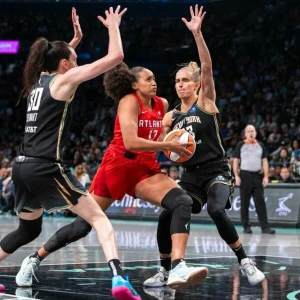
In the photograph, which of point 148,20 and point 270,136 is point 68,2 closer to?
point 148,20

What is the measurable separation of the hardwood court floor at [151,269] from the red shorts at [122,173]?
2.92 feet

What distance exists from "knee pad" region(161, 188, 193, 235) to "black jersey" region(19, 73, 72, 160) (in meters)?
1.11

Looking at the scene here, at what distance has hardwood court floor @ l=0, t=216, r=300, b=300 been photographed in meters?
6.54

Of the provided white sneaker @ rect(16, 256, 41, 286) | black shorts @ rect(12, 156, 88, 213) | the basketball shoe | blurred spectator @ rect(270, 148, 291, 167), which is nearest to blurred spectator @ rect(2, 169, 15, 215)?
blurred spectator @ rect(270, 148, 291, 167)

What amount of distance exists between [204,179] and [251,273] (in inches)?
42.1

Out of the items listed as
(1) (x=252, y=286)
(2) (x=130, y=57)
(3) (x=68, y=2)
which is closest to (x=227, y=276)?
(1) (x=252, y=286)

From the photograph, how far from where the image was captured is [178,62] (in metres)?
30.6

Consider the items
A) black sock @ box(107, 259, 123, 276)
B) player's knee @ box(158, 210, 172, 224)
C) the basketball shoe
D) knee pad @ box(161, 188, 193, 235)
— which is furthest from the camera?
player's knee @ box(158, 210, 172, 224)

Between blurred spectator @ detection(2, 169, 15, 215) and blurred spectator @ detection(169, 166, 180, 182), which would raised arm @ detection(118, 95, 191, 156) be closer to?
blurred spectator @ detection(169, 166, 180, 182)

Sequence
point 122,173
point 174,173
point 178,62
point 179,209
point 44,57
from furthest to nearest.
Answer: point 178,62, point 174,173, point 122,173, point 179,209, point 44,57

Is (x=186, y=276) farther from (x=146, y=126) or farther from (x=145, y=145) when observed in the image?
(x=146, y=126)

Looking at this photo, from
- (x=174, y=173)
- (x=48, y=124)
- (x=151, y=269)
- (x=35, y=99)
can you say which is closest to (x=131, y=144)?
(x=48, y=124)

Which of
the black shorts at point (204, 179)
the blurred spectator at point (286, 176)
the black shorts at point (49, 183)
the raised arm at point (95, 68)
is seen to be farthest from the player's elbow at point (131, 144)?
the blurred spectator at point (286, 176)

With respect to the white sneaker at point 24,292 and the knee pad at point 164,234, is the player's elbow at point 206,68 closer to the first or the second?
the knee pad at point 164,234
